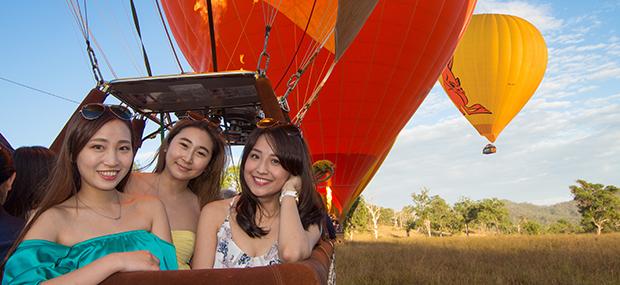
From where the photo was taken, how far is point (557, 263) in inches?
330

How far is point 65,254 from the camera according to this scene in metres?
1.63

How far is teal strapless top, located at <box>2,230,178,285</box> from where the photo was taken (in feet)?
5.00

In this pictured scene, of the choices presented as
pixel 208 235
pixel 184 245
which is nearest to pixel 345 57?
pixel 184 245

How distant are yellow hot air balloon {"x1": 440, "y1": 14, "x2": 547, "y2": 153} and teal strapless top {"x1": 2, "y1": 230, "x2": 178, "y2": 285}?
748 inches

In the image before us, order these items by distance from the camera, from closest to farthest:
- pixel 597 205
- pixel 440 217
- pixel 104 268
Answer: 1. pixel 104 268
2. pixel 597 205
3. pixel 440 217

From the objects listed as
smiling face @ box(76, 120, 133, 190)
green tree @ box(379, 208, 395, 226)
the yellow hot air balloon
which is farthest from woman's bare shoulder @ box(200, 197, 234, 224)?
green tree @ box(379, 208, 395, 226)

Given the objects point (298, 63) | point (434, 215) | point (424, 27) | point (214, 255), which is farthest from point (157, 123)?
point (434, 215)

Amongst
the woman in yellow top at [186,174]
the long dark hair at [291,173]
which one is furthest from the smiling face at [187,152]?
the long dark hair at [291,173]

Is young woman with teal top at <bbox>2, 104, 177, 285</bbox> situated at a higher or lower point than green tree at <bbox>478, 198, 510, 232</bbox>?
lower

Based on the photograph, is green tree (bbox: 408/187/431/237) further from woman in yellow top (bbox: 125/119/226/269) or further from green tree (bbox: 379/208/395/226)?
woman in yellow top (bbox: 125/119/226/269)

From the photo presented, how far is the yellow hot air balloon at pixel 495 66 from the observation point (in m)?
19.4

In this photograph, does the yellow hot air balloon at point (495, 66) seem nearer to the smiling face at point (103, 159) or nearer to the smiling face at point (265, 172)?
the smiling face at point (265, 172)

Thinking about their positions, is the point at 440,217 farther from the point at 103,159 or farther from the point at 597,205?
the point at 103,159

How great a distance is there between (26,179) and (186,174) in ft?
2.72
